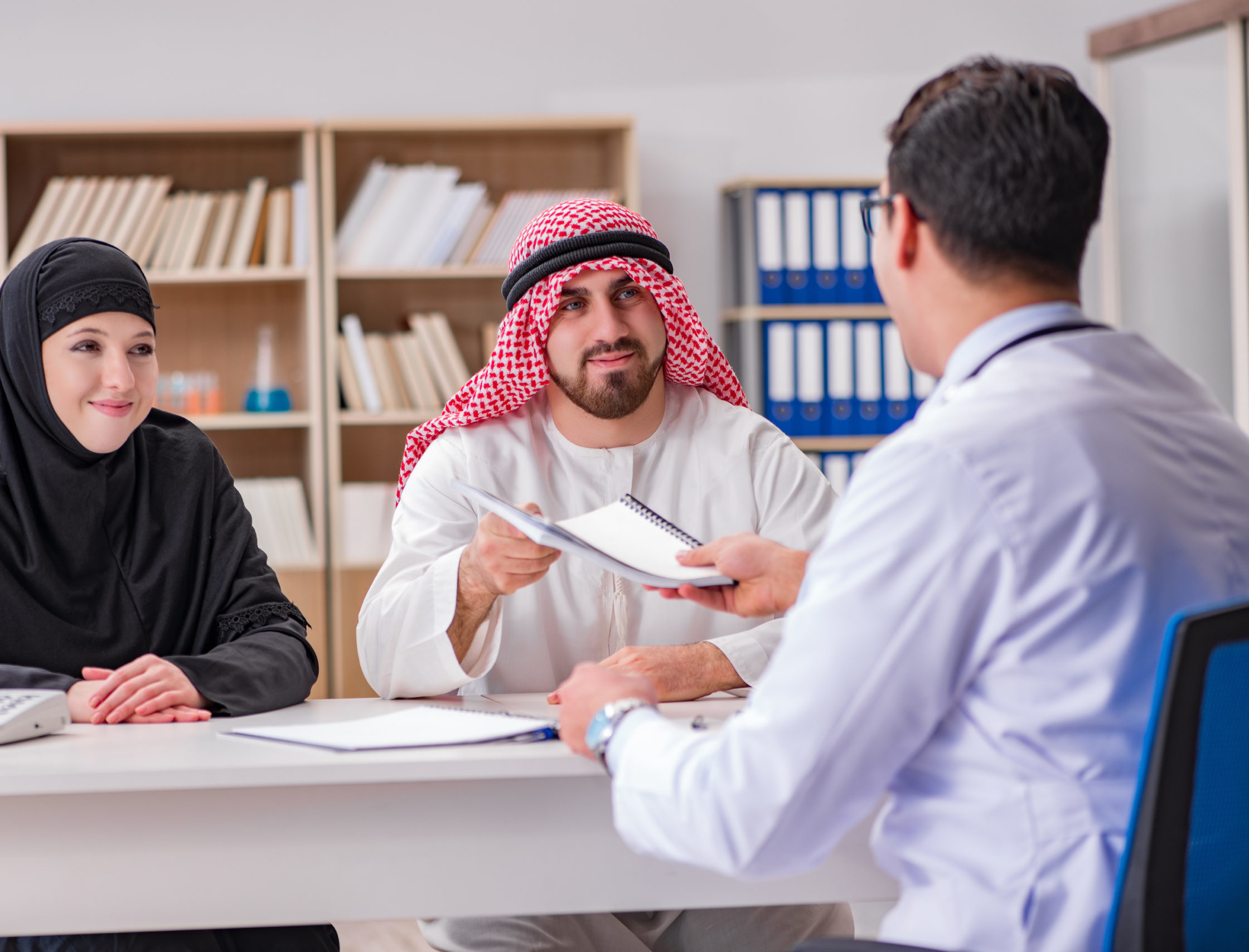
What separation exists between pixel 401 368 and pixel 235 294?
70 cm

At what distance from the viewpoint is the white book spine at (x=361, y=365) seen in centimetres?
404

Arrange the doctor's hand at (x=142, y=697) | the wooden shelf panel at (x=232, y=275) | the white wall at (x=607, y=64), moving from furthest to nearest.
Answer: the white wall at (x=607, y=64) → the wooden shelf panel at (x=232, y=275) → the doctor's hand at (x=142, y=697)

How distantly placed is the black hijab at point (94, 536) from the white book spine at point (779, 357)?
249cm

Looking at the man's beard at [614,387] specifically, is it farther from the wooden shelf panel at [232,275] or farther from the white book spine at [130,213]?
the white book spine at [130,213]

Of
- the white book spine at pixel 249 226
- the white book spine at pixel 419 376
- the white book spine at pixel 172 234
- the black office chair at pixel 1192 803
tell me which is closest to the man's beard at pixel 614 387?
the black office chair at pixel 1192 803

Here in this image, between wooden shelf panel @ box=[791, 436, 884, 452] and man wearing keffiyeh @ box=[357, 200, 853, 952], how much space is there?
6.57 feet

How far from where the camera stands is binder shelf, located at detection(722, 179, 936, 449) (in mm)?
4152

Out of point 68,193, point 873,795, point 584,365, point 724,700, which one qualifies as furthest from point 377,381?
point 873,795

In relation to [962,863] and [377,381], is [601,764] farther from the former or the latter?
[377,381]

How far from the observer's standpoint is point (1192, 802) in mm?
854

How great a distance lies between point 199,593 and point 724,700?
2.88ft

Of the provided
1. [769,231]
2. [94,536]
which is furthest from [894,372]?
[94,536]

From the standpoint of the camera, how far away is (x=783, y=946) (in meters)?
1.76

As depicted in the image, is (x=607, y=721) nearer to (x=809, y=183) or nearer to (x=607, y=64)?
(x=809, y=183)
